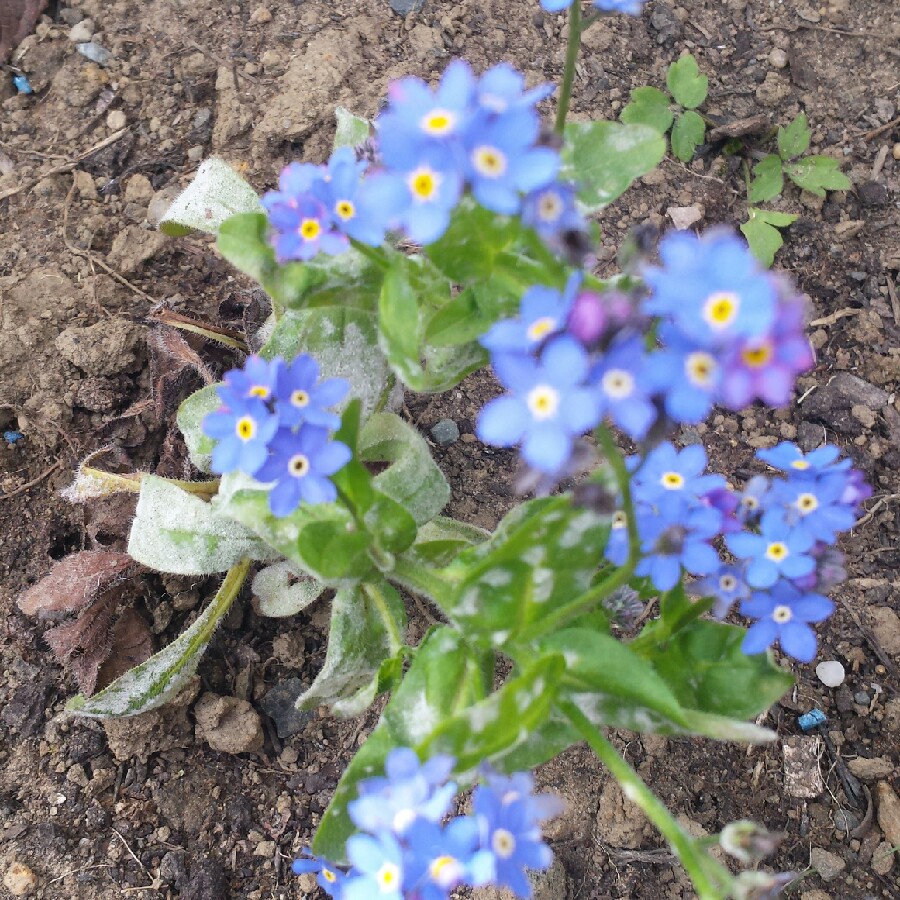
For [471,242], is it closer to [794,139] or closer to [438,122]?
[438,122]

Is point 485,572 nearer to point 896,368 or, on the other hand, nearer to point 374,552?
point 374,552

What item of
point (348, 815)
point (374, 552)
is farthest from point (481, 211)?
point (348, 815)

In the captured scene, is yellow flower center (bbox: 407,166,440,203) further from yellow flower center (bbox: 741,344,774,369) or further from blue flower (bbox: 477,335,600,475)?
yellow flower center (bbox: 741,344,774,369)

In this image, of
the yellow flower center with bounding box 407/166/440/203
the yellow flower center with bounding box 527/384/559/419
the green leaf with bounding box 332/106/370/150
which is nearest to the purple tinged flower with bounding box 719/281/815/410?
the yellow flower center with bounding box 527/384/559/419

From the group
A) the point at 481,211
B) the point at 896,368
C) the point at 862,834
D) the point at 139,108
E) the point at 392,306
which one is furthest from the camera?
the point at 139,108

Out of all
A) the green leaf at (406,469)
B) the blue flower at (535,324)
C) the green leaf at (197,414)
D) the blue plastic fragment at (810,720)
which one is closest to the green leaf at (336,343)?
the green leaf at (406,469)
